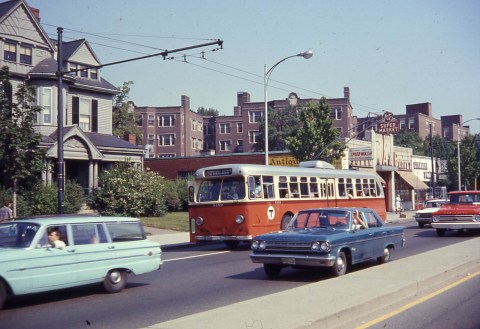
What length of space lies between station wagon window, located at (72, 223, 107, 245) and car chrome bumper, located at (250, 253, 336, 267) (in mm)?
3437

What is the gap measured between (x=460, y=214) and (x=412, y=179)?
121 ft

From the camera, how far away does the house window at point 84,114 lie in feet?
130

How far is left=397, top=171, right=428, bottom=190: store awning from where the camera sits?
189ft

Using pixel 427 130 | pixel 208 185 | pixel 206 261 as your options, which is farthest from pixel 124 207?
pixel 427 130

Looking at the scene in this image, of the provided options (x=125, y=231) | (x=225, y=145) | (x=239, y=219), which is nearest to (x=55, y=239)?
(x=125, y=231)

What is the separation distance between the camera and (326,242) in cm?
1191

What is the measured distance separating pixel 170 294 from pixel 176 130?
7260cm

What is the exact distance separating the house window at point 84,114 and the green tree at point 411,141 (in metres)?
62.7

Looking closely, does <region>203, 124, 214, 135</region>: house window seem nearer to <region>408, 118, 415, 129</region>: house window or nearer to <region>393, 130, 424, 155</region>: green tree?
<region>393, 130, 424, 155</region>: green tree

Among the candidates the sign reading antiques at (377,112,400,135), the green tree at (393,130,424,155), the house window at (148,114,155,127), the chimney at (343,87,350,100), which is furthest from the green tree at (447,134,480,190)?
the house window at (148,114,155,127)

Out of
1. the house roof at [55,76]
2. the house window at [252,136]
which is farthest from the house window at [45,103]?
the house window at [252,136]

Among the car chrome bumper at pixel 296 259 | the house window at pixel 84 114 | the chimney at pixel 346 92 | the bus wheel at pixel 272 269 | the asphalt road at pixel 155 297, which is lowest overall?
the asphalt road at pixel 155 297

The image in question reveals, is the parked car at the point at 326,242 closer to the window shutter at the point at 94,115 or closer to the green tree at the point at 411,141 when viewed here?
the window shutter at the point at 94,115

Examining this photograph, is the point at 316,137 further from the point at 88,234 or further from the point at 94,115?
the point at 88,234
